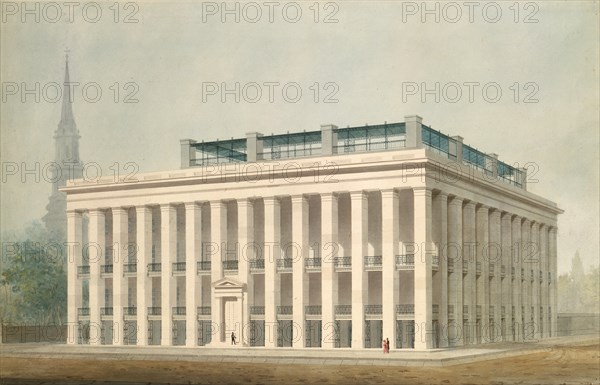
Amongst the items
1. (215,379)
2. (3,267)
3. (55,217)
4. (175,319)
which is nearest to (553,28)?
(215,379)

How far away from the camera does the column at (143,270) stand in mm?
68000

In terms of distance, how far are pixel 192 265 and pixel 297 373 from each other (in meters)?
21.6

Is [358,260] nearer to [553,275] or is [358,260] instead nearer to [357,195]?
[357,195]

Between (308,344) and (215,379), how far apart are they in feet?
62.1

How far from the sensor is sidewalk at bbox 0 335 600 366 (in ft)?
165

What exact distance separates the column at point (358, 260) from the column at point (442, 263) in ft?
15.9

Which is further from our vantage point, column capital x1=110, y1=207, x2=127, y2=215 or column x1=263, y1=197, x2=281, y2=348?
column capital x1=110, y1=207, x2=127, y2=215

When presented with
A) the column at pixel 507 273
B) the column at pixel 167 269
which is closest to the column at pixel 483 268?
the column at pixel 507 273

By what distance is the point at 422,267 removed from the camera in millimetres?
59219

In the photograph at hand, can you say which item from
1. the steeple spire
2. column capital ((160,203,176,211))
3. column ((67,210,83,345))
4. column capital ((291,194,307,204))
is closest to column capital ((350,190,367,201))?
column capital ((291,194,307,204))

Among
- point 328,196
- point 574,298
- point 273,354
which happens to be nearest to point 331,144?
point 328,196

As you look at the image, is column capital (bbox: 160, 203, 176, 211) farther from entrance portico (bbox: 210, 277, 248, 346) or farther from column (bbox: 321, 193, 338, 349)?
column (bbox: 321, 193, 338, 349)

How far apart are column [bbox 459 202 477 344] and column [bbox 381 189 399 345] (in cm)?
826

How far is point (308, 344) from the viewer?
206ft
